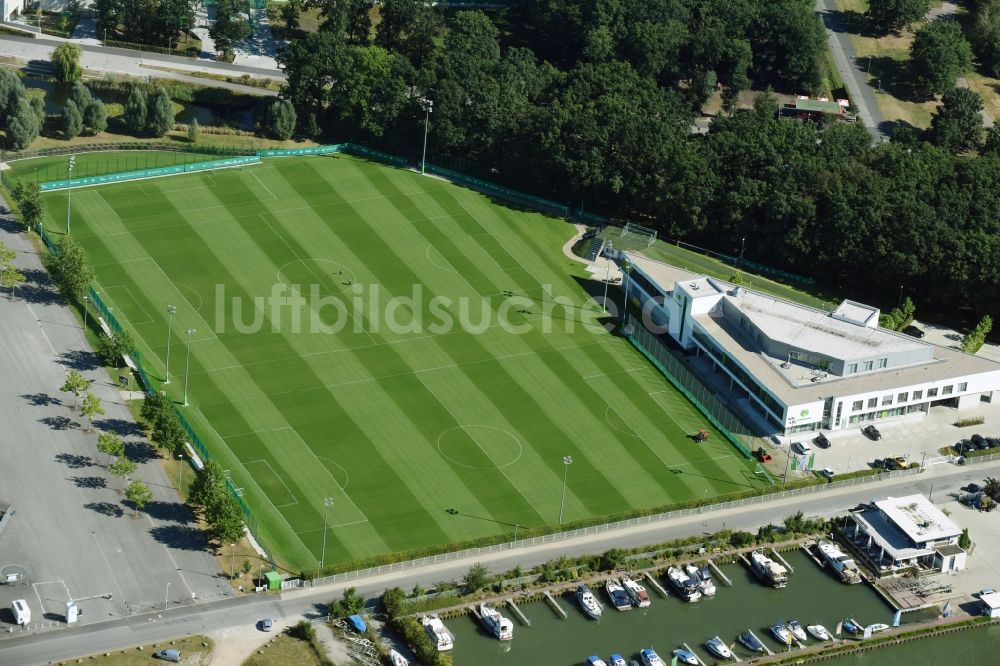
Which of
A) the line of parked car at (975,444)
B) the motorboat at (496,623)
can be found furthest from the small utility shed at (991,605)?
the motorboat at (496,623)

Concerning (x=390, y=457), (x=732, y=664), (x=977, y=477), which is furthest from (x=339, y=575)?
(x=977, y=477)

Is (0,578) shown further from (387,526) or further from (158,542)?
(387,526)

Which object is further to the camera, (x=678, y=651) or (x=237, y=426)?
(x=237, y=426)

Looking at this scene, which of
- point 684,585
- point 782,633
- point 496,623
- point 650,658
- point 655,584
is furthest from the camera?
point 655,584

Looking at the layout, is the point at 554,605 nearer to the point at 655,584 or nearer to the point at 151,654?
the point at 655,584

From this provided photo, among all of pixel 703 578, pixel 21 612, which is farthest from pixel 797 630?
pixel 21 612

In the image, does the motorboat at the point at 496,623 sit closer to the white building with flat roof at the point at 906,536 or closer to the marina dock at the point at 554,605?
the marina dock at the point at 554,605
